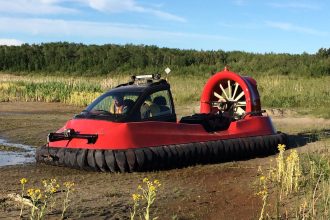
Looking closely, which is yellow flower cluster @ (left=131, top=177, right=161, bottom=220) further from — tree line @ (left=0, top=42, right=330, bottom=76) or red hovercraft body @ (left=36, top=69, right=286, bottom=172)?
tree line @ (left=0, top=42, right=330, bottom=76)

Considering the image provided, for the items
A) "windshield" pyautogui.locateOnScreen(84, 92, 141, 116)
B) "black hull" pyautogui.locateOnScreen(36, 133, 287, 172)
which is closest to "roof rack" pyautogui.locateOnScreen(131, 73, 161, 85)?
"windshield" pyautogui.locateOnScreen(84, 92, 141, 116)

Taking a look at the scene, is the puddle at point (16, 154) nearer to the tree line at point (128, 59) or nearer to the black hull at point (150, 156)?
the black hull at point (150, 156)

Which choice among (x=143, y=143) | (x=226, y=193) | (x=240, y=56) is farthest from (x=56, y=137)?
(x=240, y=56)

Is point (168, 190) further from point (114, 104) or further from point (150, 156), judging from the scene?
point (114, 104)

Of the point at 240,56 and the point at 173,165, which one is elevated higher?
the point at 240,56

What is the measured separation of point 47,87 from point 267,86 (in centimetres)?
989

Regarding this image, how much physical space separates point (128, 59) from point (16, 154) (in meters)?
39.3

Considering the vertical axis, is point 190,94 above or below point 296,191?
above

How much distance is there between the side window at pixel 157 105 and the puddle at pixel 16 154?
1.98 m

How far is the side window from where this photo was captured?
27.7 feet

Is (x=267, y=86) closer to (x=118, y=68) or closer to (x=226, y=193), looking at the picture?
(x=226, y=193)

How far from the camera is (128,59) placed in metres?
48.3

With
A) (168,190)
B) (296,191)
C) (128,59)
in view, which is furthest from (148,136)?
(128,59)

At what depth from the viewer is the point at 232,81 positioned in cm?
1112
